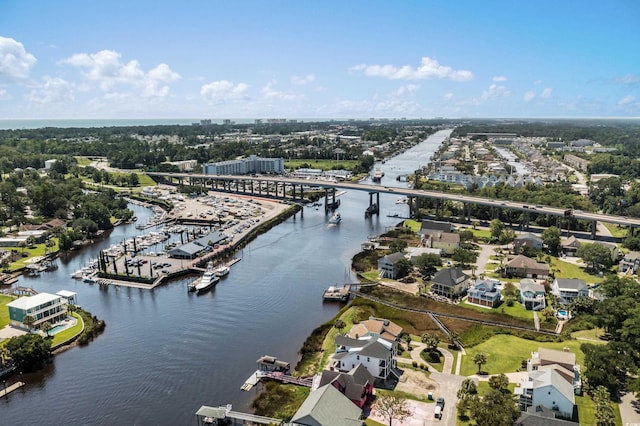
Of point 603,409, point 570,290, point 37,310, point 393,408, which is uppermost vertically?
point 37,310

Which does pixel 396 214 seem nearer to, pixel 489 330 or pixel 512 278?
pixel 512 278

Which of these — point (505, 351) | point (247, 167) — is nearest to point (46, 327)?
point (505, 351)

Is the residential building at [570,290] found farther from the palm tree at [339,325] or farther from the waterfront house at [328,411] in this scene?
the waterfront house at [328,411]

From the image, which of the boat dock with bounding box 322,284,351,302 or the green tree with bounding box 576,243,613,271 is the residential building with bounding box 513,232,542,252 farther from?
the boat dock with bounding box 322,284,351,302

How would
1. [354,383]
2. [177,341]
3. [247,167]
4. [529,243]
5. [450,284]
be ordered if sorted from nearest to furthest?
[354,383], [177,341], [450,284], [529,243], [247,167]

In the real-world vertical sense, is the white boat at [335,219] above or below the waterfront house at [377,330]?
below

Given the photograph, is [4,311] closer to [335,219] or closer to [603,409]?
[603,409]

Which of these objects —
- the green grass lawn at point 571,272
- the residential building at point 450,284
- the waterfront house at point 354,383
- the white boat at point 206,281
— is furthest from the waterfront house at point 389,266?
the waterfront house at point 354,383
